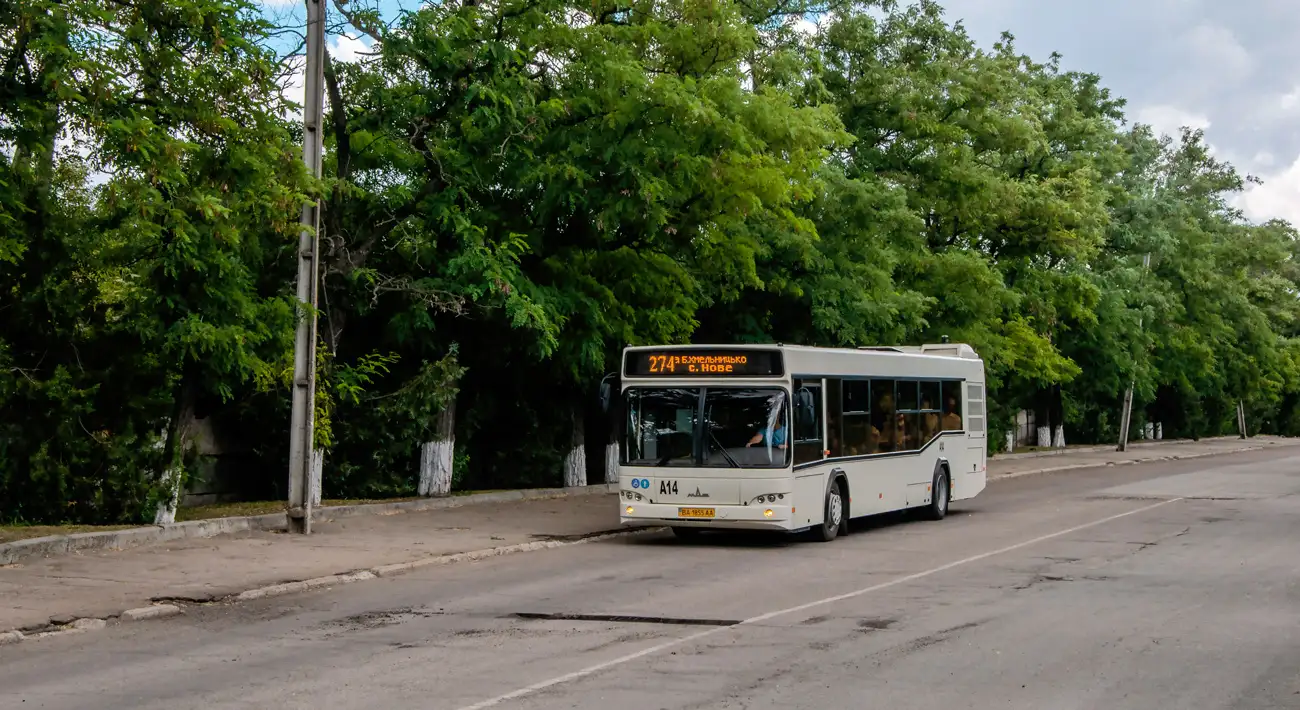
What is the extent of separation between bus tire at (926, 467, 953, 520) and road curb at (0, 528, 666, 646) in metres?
5.57

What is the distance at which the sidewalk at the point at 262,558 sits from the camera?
45.7ft

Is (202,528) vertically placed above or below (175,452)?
below

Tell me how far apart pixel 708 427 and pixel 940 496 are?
292 inches

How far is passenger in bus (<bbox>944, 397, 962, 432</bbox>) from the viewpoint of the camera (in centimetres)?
2575

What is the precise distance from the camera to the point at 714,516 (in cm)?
1934

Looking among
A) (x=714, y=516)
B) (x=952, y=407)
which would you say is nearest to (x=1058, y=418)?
(x=952, y=407)

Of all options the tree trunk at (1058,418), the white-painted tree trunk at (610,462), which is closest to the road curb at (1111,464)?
the tree trunk at (1058,418)

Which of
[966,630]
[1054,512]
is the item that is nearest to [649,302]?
[1054,512]

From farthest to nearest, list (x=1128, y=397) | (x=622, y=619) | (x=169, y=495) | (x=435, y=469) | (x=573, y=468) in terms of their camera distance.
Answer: (x=1128, y=397) < (x=573, y=468) < (x=435, y=469) < (x=169, y=495) < (x=622, y=619)

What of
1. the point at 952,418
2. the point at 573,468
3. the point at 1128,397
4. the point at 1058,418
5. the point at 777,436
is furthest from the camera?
the point at 1058,418

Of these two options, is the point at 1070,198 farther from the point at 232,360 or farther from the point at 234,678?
the point at 234,678

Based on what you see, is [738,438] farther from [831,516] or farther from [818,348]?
[831,516]

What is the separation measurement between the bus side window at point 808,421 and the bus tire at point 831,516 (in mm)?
737

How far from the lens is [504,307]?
82.7 feet
